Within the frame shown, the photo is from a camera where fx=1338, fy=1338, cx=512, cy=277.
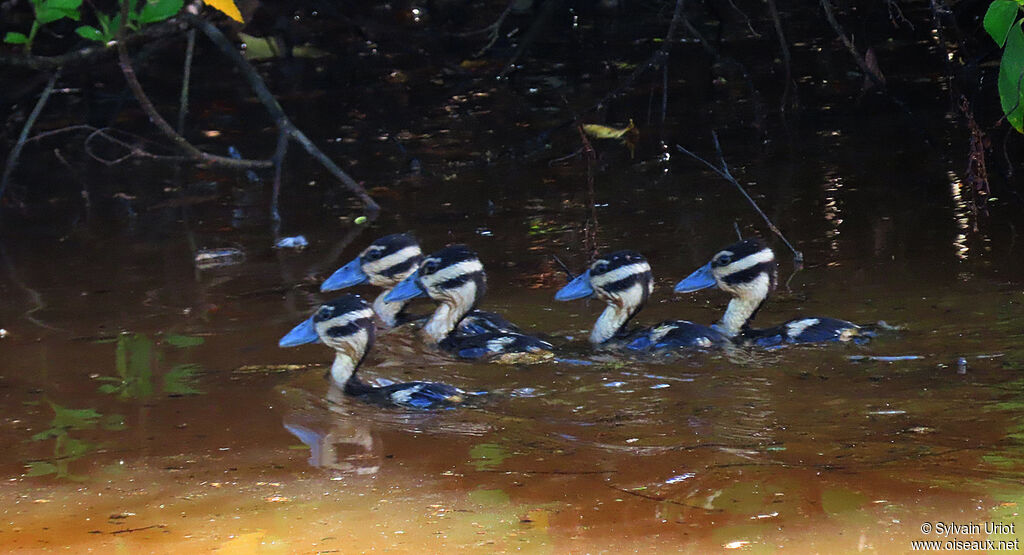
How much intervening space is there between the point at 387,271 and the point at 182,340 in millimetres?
1060

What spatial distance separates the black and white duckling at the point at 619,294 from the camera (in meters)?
5.42

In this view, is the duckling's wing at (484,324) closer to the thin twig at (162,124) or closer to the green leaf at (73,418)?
the green leaf at (73,418)

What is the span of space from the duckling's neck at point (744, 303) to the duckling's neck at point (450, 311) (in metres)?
1.08

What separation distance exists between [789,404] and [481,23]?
24.1ft

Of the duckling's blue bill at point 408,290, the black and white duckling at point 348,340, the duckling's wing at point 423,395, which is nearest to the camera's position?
the duckling's wing at point 423,395

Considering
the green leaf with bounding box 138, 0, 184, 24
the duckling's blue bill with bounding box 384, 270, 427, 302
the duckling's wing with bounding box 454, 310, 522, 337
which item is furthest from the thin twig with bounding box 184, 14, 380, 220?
the duckling's wing with bounding box 454, 310, 522, 337

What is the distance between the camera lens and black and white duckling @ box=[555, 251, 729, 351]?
213 inches

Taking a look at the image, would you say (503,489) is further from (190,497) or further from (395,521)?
(190,497)

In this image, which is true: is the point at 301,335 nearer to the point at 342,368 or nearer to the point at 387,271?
the point at 342,368

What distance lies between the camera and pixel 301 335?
5.31 meters

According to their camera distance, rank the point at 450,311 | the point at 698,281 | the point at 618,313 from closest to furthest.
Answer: the point at 618,313 < the point at 698,281 < the point at 450,311

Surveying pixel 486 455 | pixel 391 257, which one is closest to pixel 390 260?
pixel 391 257

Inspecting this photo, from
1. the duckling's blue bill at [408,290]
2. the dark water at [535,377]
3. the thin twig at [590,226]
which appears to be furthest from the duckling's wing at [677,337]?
the duckling's blue bill at [408,290]

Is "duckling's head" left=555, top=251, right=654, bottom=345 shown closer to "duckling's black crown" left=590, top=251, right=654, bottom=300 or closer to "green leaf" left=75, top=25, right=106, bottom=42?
"duckling's black crown" left=590, top=251, right=654, bottom=300
